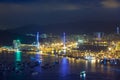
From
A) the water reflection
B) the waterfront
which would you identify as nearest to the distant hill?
the waterfront

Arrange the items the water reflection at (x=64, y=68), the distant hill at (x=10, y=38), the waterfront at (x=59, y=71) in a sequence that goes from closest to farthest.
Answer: the waterfront at (x=59, y=71), the water reflection at (x=64, y=68), the distant hill at (x=10, y=38)

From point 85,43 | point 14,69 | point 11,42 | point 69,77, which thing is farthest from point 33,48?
point 69,77

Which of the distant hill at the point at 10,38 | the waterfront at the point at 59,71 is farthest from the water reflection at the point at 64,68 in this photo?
the distant hill at the point at 10,38

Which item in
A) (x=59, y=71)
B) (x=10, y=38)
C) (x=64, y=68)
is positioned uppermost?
(x=10, y=38)

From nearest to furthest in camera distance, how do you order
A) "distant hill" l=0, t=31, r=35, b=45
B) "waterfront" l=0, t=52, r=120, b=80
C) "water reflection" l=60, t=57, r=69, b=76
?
"waterfront" l=0, t=52, r=120, b=80 < "water reflection" l=60, t=57, r=69, b=76 < "distant hill" l=0, t=31, r=35, b=45

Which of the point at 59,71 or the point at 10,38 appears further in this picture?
the point at 10,38

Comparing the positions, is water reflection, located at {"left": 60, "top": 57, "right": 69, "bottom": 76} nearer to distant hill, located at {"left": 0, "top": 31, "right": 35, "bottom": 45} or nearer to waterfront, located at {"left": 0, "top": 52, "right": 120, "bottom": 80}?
waterfront, located at {"left": 0, "top": 52, "right": 120, "bottom": 80}

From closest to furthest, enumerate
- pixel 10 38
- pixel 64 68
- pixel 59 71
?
1. pixel 59 71
2. pixel 64 68
3. pixel 10 38

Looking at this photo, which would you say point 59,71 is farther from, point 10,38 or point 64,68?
point 10,38

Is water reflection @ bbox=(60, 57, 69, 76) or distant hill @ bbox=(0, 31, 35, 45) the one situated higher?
distant hill @ bbox=(0, 31, 35, 45)

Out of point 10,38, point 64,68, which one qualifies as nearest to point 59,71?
point 64,68

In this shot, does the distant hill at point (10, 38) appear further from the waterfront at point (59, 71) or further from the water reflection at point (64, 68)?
the water reflection at point (64, 68)
